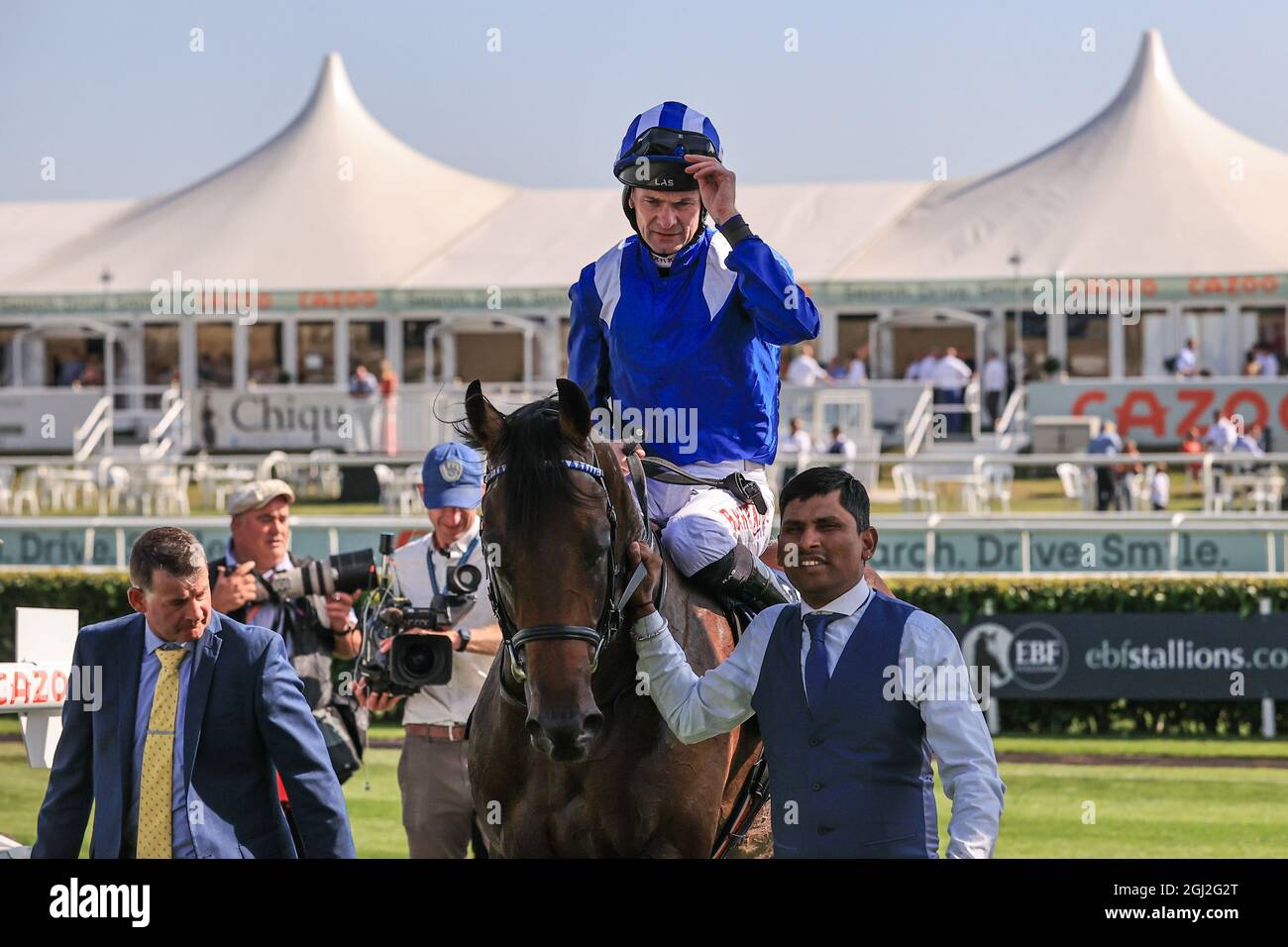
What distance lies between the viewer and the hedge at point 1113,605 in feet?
38.4

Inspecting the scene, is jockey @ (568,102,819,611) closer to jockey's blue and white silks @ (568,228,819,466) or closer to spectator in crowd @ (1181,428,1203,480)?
jockey's blue and white silks @ (568,228,819,466)

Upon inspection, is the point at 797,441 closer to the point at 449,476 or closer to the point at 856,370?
the point at 856,370

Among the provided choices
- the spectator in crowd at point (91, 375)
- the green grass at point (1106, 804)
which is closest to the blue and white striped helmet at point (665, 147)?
the green grass at point (1106, 804)

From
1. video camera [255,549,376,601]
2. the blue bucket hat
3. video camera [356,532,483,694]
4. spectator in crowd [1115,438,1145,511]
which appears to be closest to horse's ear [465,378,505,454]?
video camera [356,532,483,694]

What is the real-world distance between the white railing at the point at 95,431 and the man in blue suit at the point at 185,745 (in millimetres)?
23366

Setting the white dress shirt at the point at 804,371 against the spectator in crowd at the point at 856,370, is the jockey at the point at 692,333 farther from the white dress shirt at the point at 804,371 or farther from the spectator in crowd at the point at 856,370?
the spectator in crowd at the point at 856,370

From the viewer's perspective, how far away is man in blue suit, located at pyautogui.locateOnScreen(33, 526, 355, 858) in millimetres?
3404

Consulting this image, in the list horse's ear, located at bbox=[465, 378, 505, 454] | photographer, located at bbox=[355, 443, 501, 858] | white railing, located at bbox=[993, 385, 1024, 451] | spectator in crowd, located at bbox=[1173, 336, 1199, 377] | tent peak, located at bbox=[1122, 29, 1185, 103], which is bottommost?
photographer, located at bbox=[355, 443, 501, 858]

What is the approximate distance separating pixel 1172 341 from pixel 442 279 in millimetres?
11241

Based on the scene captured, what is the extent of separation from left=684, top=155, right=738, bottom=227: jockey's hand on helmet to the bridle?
2.28 feet

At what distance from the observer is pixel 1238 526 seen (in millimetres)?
12547

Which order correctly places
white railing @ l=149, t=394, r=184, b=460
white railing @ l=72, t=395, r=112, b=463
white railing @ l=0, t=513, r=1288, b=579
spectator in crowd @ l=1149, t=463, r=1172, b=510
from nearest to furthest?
1. white railing @ l=0, t=513, r=1288, b=579
2. spectator in crowd @ l=1149, t=463, r=1172, b=510
3. white railing @ l=149, t=394, r=184, b=460
4. white railing @ l=72, t=395, r=112, b=463
